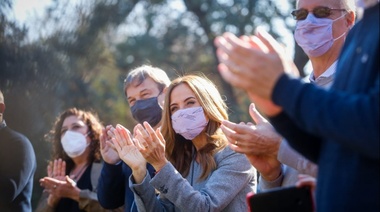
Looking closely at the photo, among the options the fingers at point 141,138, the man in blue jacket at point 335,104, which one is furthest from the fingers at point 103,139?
the man in blue jacket at point 335,104

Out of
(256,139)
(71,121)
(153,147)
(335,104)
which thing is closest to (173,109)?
(153,147)

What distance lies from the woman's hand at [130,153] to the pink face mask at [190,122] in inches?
11.3

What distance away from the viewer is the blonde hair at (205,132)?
454 cm

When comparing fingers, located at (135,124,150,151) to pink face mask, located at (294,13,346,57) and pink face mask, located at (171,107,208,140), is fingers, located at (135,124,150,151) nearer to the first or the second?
pink face mask, located at (171,107,208,140)

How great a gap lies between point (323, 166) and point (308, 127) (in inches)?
7.6

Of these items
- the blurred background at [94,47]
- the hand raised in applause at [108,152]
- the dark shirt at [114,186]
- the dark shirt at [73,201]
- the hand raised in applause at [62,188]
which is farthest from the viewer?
the blurred background at [94,47]

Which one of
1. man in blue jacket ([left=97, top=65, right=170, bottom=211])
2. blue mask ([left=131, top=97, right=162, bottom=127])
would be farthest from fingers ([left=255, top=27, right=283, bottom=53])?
blue mask ([left=131, top=97, right=162, bottom=127])

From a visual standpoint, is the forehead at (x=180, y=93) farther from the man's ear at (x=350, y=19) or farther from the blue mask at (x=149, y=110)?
the man's ear at (x=350, y=19)

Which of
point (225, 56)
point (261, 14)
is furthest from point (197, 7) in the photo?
point (225, 56)

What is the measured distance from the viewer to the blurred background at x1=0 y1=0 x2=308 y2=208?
10.4 metres

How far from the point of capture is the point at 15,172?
618 centimetres

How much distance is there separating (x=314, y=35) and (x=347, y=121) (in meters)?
1.96

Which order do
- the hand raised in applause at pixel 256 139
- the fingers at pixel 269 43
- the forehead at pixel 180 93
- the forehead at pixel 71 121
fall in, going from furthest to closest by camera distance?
the forehead at pixel 71 121 → the forehead at pixel 180 93 → the hand raised in applause at pixel 256 139 → the fingers at pixel 269 43

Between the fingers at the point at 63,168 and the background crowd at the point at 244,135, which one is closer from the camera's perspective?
the background crowd at the point at 244,135
